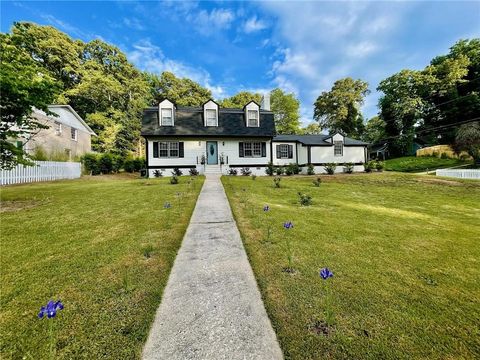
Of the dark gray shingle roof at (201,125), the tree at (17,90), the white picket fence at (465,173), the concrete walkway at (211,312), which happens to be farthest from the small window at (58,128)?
the white picket fence at (465,173)

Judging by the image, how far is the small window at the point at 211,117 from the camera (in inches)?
767

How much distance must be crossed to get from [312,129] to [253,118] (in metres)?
30.1

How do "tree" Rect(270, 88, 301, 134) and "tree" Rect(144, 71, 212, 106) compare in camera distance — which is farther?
"tree" Rect(270, 88, 301, 134)

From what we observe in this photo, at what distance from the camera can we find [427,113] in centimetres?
3547

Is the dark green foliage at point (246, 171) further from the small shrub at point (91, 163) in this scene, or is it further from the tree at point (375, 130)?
the tree at point (375, 130)

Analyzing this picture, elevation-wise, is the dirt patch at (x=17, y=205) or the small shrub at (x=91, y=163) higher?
the small shrub at (x=91, y=163)

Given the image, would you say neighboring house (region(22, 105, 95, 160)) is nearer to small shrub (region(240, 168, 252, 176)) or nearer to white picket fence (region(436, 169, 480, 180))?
small shrub (region(240, 168, 252, 176))

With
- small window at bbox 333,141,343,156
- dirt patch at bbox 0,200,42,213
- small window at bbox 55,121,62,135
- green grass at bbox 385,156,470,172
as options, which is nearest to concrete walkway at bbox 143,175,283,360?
dirt patch at bbox 0,200,42,213

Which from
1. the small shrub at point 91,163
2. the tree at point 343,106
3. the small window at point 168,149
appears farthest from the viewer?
the tree at point 343,106

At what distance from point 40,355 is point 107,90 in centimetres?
3396

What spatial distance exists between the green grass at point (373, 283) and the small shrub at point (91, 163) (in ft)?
61.1

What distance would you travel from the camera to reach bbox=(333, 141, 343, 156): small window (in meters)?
22.3

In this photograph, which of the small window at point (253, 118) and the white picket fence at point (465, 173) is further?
the small window at point (253, 118)

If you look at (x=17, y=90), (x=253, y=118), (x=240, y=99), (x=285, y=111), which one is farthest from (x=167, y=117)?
(x=285, y=111)
